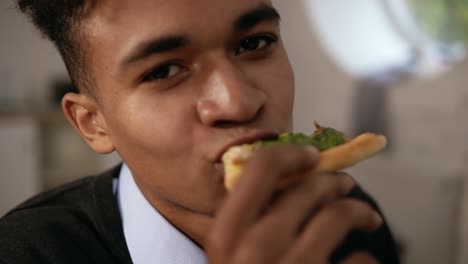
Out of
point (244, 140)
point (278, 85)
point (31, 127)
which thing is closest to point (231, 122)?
point (244, 140)

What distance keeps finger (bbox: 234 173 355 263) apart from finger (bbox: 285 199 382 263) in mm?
13

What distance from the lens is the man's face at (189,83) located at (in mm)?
833

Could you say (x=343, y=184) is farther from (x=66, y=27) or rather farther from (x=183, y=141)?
(x=66, y=27)

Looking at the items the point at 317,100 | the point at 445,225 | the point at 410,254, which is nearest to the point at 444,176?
the point at 445,225

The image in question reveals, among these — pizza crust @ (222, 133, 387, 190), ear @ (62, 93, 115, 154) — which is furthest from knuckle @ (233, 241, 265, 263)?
ear @ (62, 93, 115, 154)

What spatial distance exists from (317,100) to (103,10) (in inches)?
121

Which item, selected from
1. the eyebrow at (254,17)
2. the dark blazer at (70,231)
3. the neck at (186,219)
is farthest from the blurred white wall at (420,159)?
the eyebrow at (254,17)

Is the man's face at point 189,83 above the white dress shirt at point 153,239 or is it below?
above

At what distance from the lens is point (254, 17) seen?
90 centimetres

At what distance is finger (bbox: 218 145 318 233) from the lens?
1.90ft

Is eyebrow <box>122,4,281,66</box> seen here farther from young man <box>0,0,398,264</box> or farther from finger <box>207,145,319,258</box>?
finger <box>207,145,319,258</box>

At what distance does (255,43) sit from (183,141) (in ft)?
0.85

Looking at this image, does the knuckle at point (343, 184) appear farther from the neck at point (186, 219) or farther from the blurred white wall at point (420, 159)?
the blurred white wall at point (420, 159)

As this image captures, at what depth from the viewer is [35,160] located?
3658 millimetres
